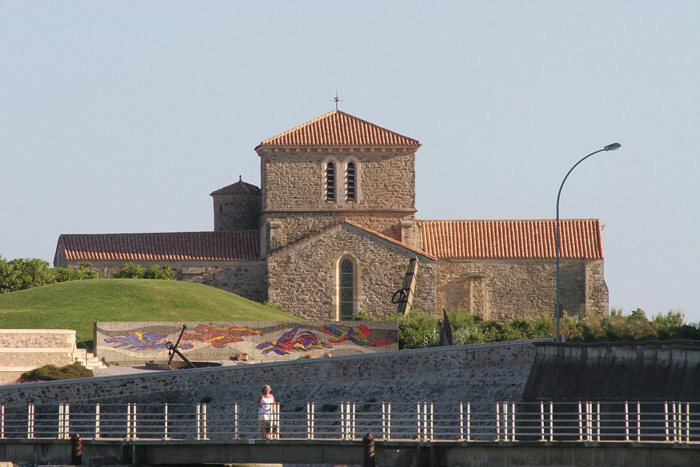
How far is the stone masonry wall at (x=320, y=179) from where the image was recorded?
7538cm

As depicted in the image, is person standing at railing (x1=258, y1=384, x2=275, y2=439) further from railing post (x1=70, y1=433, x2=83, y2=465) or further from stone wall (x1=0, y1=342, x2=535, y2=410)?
stone wall (x1=0, y1=342, x2=535, y2=410)

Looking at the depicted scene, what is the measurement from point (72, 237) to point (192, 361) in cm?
1896

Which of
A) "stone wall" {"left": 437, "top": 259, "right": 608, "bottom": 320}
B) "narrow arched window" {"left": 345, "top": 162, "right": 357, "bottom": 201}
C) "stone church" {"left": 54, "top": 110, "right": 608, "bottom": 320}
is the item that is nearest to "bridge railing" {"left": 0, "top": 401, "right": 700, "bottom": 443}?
"stone church" {"left": 54, "top": 110, "right": 608, "bottom": 320}

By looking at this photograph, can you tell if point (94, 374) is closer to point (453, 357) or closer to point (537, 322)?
point (453, 357)

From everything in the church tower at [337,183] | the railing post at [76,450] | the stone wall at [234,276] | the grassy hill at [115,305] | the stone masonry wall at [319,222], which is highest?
the church tower at [337,183]

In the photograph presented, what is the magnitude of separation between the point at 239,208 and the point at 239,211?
6.8 inches

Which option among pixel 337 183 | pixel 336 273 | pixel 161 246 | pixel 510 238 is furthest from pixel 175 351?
pixel 510 238

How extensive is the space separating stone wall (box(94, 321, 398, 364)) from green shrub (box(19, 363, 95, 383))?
5600 millimetres

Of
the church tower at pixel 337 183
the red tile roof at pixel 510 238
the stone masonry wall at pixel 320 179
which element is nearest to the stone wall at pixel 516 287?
the red tile roof at pixel 510 238

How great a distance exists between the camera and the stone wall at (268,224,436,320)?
7169cm

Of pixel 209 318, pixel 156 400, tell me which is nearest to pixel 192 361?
pixel 209 318

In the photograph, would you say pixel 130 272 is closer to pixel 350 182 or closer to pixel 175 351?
pixel 350 182

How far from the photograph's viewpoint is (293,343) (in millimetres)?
60250

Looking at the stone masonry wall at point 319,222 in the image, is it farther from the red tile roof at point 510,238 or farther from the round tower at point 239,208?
the round tower at point 239,208
